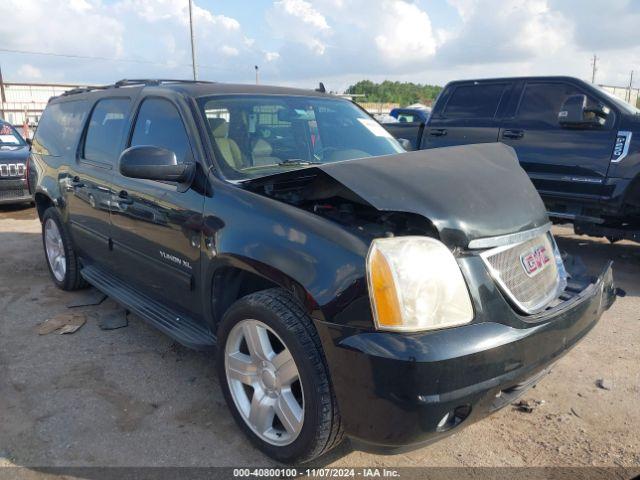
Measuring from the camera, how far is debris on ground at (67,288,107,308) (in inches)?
182

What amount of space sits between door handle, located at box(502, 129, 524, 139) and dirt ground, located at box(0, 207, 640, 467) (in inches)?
104

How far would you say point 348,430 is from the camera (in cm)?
212

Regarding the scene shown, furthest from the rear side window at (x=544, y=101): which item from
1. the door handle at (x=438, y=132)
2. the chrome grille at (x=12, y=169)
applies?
the chrome grille at (x=12, y=169)

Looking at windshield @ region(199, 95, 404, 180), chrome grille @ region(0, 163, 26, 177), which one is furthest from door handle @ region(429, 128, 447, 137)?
chrome grille @ region(0, 163, 26, 177)

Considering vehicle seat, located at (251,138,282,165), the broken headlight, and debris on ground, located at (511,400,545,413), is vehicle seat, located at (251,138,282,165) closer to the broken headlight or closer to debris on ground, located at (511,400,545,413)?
the broken headlight

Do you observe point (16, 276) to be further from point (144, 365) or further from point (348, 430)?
point (348, 430)

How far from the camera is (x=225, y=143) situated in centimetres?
305

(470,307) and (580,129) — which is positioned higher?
(580,129)

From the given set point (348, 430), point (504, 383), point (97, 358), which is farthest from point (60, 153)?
point (504, 383)

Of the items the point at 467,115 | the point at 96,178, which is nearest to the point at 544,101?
the point at 467,115

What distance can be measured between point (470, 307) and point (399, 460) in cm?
95

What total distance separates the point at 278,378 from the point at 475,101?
548cm

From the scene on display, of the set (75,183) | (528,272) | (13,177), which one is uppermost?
(75,183)

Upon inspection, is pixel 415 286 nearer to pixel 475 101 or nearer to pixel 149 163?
pixel 149 163
